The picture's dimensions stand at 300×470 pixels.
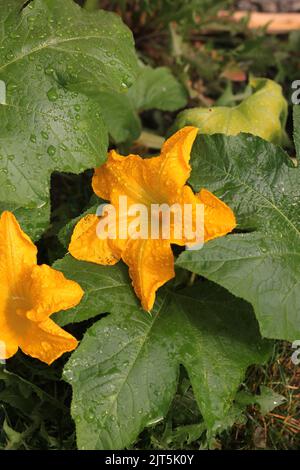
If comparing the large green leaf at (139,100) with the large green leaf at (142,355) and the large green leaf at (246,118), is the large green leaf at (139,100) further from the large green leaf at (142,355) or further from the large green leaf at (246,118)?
the large green leaf at (142,355)

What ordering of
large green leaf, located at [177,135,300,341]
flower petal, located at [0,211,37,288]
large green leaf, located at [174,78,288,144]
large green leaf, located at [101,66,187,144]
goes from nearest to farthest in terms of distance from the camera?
large green leaf, located at [177,135,300,341] → flower petal, located at [0,211,37,288] → large green leaf, located at [174,78,288,144] → large green leaf, located at [101,66,187,144]

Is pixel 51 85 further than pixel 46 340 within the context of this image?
Yes

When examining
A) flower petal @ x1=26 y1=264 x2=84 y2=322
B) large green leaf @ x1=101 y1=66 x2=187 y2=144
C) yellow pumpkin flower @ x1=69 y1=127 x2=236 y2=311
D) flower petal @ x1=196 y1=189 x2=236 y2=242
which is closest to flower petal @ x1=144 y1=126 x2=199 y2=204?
yellow pumpkin flower @ x1=69 y1=127 x2=236 y2=311

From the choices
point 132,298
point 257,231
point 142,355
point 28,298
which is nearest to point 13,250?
point 28,298

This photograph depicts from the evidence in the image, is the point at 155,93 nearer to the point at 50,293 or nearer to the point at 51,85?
the point at 51,85

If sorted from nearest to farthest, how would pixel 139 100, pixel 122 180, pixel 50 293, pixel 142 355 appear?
pixel 50 293, pixel 142 355, pixel 122 180, pixel 139 100

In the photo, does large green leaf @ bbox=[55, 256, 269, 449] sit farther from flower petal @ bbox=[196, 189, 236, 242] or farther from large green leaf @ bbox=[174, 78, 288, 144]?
large green leaf @ bbox=[174, 78, 288, 144]

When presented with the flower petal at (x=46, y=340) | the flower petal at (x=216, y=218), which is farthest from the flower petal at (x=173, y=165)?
the flower petal at (x=46, y=340)
